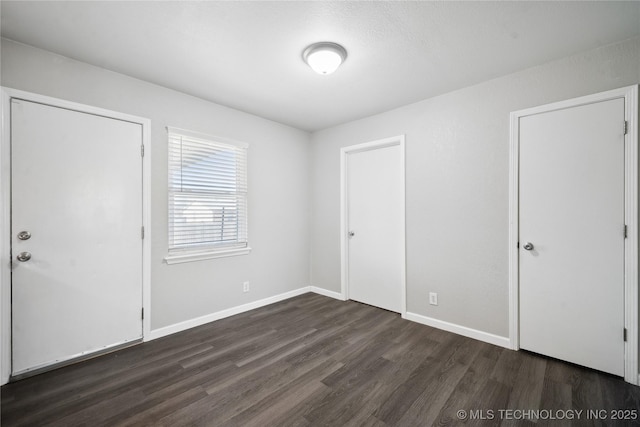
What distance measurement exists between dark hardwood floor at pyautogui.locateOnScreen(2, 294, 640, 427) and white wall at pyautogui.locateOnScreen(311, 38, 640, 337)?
1.55ft

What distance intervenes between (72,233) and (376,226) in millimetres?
3206

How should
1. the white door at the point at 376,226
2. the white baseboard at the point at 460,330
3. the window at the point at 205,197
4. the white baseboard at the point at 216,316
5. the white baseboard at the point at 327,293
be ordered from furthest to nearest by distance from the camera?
1. the white baseboard at the point at 327,293
2. the white door at the point at 376,226
3. the window at the point at 205,197
4. the white baseboard at the point at 216,316
5. the white baseboard at the point at 460,330

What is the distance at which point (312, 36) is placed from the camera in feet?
6.44

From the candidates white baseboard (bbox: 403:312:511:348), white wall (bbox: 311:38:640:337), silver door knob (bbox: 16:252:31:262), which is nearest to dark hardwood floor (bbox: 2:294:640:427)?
white baseboard (bbox: 403:312:511:348)

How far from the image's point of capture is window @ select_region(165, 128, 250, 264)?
2.85m

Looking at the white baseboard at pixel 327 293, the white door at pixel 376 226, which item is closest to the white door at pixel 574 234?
the white door at pixel 376 226

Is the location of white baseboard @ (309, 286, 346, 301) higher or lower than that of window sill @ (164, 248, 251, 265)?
lower

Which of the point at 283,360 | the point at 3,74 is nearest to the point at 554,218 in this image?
the point at 283,360

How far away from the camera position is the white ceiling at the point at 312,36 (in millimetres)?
1704

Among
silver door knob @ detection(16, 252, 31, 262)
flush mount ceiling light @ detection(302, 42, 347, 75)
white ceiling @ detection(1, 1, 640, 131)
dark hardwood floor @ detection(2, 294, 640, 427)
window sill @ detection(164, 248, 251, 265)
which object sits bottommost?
dark hardwood floor @ detection(2, 294, 640, 427)

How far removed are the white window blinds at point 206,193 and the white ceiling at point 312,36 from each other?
68 centimetres

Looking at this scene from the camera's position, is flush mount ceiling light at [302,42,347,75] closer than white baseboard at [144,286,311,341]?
Yes

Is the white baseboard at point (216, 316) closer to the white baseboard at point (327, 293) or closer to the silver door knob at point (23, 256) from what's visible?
the white baseboard at point (327, 293)

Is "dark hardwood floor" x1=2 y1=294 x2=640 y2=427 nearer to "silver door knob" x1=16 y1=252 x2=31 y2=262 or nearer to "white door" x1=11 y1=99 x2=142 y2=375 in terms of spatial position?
"white door" x1=11 y1=99 x2=142 y2=375
